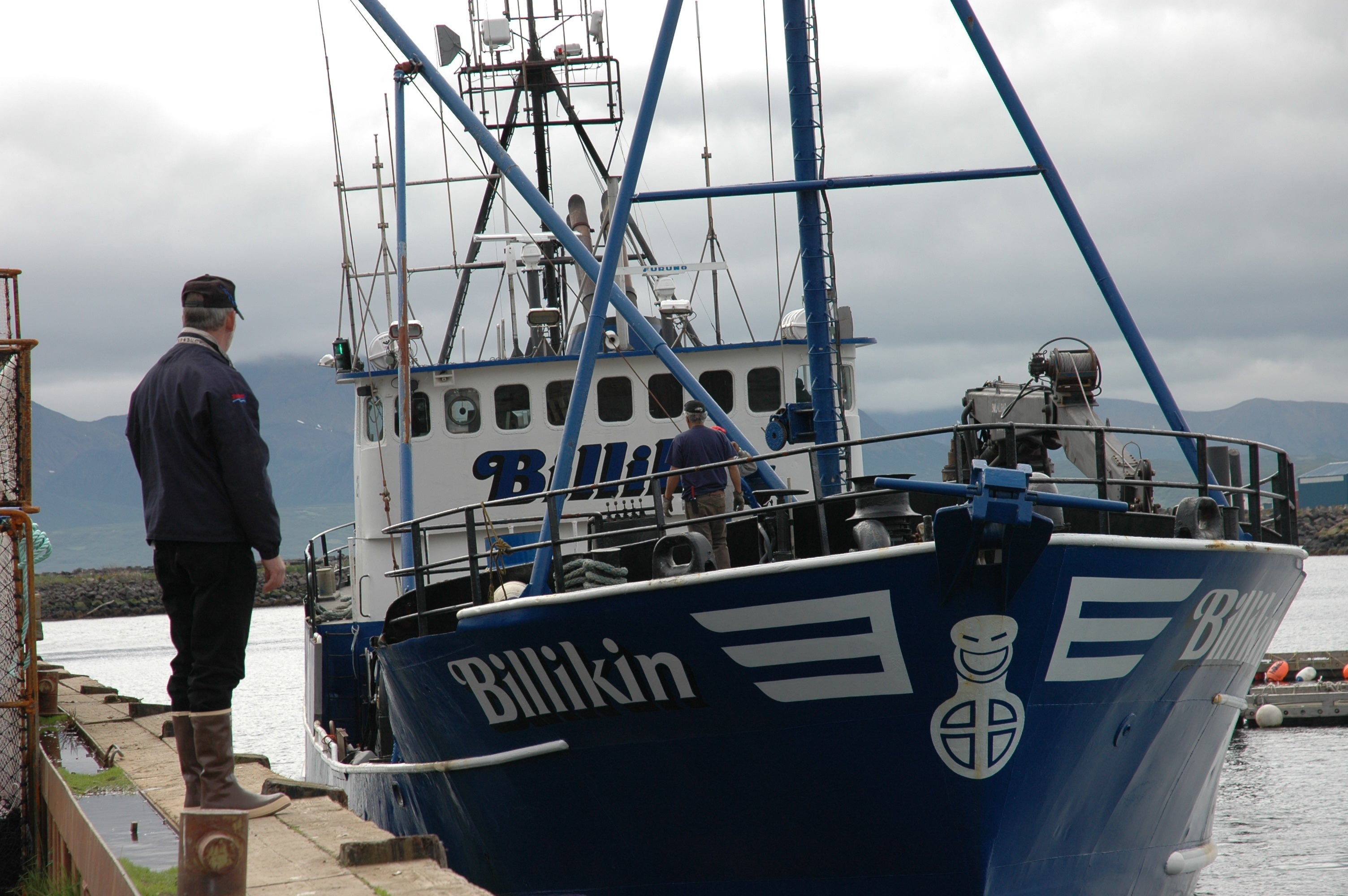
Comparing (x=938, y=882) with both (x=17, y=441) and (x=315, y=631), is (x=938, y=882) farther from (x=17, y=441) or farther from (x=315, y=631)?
(x=315, y=631)

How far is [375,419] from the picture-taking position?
1352cm

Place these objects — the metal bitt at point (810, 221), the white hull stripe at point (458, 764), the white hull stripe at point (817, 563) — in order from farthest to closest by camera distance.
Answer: the metal bitt at point (810, 221) → the white hull stripe at point (458, 764) → the white hull stripe at point (817, 563)

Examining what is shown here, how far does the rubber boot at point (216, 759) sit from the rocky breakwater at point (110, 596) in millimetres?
83862

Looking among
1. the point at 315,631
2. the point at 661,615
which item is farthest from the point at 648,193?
the point at 315,631

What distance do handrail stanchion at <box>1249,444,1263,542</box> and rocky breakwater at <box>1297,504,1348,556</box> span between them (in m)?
105

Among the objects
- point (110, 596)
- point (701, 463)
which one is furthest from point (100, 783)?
point (110, 596)

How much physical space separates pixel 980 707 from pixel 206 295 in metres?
3.66

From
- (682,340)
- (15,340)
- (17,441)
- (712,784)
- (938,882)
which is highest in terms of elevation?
(682,340)

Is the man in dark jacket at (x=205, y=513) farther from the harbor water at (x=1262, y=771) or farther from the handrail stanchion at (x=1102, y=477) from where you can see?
the harbor water at (x=1262, y=771)

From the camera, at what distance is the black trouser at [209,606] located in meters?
3.81

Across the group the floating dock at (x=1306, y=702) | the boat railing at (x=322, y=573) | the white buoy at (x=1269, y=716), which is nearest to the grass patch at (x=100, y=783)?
the boat railing at (x=322, y=573)

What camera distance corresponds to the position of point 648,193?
348 inches

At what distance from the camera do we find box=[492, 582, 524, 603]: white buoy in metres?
7.04

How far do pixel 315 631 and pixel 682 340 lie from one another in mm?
4916
